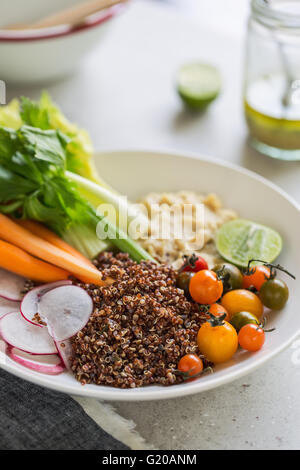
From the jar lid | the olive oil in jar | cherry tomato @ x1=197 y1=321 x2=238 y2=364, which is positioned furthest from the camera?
the olive oil in jar

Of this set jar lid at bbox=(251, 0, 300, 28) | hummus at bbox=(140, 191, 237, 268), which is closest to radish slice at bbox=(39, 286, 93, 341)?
hummus at bbox=(140, 191, 237, 268)

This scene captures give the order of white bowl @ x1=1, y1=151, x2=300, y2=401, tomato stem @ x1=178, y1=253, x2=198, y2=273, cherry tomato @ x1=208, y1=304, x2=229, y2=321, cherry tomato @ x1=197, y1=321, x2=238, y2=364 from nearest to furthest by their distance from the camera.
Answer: white bowl @ x1=1, y1=151, x2=300, y2=401 → cherry tomato @ x1=197, y1=321, x2=238, y2=364 → cherry tomato @ x1=208, y1=304, x2=229, y2=321 → tomato stem @ x1=178, y1=253, x2=198, y2=273

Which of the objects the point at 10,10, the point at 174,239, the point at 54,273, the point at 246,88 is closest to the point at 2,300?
the point at 54,273

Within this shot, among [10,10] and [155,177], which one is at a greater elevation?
[10,10]

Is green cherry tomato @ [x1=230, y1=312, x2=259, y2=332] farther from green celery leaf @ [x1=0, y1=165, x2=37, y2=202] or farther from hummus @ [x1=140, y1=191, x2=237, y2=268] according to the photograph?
green celery leaf @ [x1=0, y1=165, x2=37, y2=202]

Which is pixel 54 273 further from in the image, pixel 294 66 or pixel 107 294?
pixel 294 66
